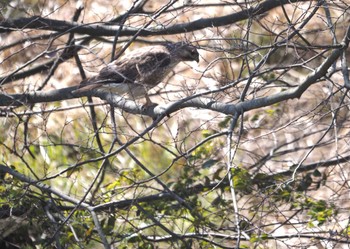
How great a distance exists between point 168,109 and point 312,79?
0.84 metres

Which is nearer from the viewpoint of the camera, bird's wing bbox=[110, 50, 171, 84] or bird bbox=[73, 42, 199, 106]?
bird bbox=[73, 42, 199, 106]

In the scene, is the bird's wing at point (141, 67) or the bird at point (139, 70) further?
the bird's wing at point (141, 67)

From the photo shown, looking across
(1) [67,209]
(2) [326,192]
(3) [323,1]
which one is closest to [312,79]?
(3) [323,1]

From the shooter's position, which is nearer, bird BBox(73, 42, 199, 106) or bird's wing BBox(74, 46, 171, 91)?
bird BBox(73, 42, 199, 106)

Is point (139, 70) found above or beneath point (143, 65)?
beneath

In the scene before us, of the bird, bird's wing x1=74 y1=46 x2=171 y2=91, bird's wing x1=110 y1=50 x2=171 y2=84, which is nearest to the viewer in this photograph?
the bird

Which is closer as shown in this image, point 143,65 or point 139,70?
point 139,70

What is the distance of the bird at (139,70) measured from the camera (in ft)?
19.0

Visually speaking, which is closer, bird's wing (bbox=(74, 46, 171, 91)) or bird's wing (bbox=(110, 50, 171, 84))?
bird's wing (bbox=(74, 46, 171, 91))

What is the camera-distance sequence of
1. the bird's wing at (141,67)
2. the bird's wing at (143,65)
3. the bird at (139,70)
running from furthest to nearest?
the bird's wing at (143,65), the bird's wing at (141,67), the bird at (139,70)

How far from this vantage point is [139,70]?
242 inches

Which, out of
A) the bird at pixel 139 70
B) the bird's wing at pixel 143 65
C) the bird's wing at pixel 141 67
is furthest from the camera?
the bird's wing at pixel 143 65

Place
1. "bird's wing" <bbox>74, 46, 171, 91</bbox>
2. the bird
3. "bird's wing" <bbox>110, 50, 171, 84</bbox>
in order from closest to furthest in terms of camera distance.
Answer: the bird, "bird's wing" <bbox>74, 46, 171, 91</bbox>, "bird's wing" <bbox>110, 50, 171, 84</bbox>

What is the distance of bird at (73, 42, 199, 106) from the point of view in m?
5.80
